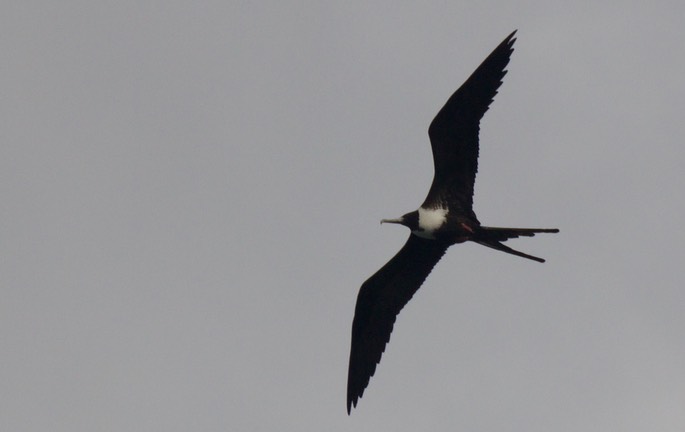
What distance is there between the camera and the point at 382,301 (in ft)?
47.1

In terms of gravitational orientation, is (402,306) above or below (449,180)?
below

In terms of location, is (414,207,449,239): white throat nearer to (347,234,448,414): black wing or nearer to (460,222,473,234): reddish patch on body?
(460,222,473,234): reddish patch on body

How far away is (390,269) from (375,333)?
979 millimetres

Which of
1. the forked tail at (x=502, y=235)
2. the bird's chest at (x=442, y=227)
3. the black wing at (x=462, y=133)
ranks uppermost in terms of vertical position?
the black wing at (x=462, y=133)

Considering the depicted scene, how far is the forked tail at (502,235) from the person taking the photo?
481 inches

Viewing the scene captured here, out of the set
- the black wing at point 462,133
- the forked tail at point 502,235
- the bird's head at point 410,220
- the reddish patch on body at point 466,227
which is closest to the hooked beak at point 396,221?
the bird's head at point 410,220

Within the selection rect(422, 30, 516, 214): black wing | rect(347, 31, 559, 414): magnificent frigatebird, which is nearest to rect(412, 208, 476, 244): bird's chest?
rect(347, 31, 559, 414): magnificent frigatebird

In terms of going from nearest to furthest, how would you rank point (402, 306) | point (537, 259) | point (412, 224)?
1. point (537, 259)
2. point (412, 224)
3. point (402, 306)

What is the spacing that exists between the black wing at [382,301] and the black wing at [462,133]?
845mm

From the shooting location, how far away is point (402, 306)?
47.1 ft

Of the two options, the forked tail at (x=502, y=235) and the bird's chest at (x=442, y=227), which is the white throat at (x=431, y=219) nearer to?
the bird's chest at (x=442, y=227)

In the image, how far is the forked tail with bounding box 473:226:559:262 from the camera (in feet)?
40.1

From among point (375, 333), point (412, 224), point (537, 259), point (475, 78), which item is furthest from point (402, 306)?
point (475, 78)

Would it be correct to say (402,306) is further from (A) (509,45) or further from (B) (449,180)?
(A) (509,45)
